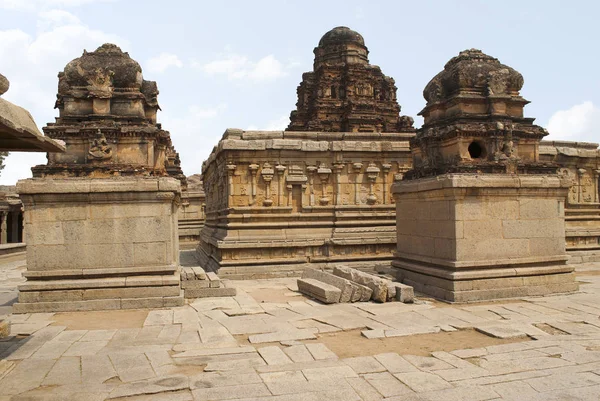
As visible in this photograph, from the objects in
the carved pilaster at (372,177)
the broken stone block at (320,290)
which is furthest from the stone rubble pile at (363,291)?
the carved pilaster at (372,177)

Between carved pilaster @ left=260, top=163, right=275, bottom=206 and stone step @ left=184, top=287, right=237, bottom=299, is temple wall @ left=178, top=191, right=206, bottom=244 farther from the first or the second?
stone step @ left=184, top=287, right=237, bottom=299

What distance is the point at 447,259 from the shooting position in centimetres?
955

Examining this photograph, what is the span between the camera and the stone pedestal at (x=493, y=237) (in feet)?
30.4

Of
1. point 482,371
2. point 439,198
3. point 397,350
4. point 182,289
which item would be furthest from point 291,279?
point 482,371

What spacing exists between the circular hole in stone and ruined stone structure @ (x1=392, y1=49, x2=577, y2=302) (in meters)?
0.03

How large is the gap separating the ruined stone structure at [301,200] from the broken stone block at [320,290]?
3.49m

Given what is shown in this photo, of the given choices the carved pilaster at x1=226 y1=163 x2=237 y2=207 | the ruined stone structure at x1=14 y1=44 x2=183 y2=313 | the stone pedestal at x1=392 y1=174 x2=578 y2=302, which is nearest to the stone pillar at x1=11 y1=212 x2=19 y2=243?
the carved pilaster at x1=226 y1=163 x2=237 y2=207

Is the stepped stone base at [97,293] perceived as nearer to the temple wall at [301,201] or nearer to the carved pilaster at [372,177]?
the temple wall at [301,201]

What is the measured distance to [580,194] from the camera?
54.8ft

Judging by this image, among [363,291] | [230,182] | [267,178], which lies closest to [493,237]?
[363,291]

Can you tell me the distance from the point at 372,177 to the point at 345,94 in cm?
1309

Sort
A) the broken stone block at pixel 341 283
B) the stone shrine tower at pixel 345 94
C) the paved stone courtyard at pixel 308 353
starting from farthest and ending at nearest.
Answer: the stone shrine tower at pixel 345 94, the broken stone block at pixel 341 283, the paved stone courtyard at pixel 308 353

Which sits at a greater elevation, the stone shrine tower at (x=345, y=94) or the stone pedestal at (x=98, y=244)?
the stone shrine tower at (x=345, y=94)

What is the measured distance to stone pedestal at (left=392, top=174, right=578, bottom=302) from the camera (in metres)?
9.26
